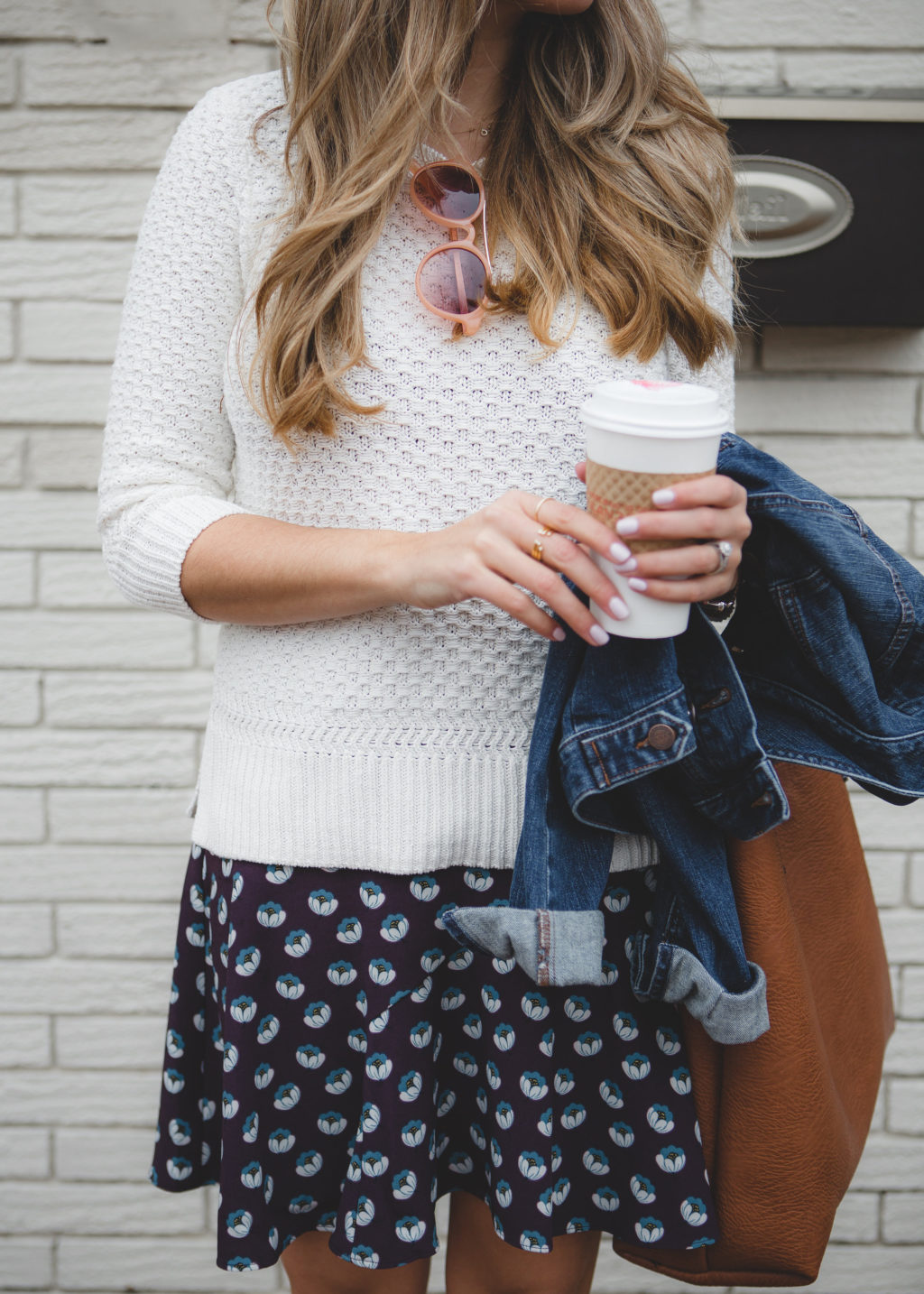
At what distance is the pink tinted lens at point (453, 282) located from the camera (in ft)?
3.13

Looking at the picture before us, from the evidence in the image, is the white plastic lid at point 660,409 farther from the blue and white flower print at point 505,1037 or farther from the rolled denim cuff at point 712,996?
the blue and white flower print at point 505,1037

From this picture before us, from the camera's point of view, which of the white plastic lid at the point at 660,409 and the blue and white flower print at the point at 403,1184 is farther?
the blue and white flower print at the point at 403,1184

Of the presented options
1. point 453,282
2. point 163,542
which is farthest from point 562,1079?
point 453,282

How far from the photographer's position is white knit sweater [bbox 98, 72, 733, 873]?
3.13ft

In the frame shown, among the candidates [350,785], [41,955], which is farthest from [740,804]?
[41,955]

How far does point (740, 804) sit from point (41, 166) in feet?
4.38

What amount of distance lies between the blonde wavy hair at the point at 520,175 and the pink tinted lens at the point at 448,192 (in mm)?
28

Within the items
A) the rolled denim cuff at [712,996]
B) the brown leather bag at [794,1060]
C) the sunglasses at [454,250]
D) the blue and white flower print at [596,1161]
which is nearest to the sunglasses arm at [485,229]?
the sunglasses at [454,250]

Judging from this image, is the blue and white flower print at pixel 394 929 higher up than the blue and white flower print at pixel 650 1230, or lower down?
higher up

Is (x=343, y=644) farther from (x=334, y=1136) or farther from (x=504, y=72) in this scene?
(x=504, y=72)

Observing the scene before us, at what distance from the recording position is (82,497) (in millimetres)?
1572

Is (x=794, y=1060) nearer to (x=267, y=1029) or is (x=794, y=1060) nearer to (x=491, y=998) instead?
(x=491, y=998)

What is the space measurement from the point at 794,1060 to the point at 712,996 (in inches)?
4.9

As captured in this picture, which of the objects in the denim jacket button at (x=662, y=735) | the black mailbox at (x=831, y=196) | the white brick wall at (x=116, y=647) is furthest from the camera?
the white brick wall at (x=116, y=647)
